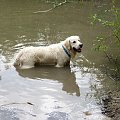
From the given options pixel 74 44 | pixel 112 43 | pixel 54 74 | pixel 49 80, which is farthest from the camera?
pixel 112 43

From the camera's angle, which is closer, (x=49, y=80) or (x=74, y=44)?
(x=49, y=80)

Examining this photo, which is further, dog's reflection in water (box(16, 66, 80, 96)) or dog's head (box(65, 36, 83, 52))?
dog's head (box(65, 36, 83, 52))

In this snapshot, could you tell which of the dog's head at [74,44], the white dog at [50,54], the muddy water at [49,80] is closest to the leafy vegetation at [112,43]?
the muddy water at [49,80]

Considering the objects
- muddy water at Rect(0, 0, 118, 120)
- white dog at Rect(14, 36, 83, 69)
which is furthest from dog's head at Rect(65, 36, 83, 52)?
muddy water at Rect(0, 0, 118, 120)

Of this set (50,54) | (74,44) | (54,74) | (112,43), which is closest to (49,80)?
(54,74)

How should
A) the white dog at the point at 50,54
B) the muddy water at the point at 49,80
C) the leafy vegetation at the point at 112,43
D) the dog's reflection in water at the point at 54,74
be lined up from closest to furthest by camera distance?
the muddy water at the point at 49,80 → the leafy vegetation at the point at 112,43 → the dog's reflection in water at the point at 54,74 → the white dog at the point at 50,54

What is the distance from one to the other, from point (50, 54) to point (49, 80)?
1025 mm

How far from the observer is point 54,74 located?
388 inches

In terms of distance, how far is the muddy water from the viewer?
7309mm

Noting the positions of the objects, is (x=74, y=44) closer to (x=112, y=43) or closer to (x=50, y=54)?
(x=50, y=54)

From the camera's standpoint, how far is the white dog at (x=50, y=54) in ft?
33.2

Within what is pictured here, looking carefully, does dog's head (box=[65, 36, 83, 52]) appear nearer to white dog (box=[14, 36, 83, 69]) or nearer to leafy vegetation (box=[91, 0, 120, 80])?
white dog (box=[14, 36, 83, 69])

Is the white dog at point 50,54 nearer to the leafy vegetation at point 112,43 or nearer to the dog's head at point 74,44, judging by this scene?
the dog's head at point 74,44

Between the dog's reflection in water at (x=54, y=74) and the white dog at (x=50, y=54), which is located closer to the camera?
the dog's reflection in water at (x=54, y=74)
